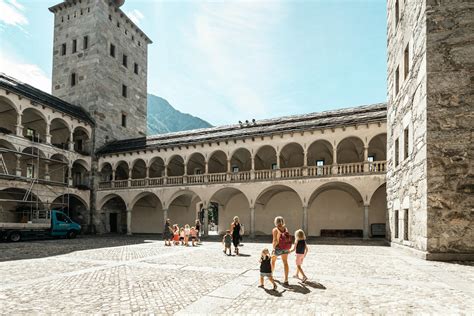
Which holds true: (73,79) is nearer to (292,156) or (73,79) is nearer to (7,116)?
(7,116)

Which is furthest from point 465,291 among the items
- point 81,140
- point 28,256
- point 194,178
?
point 81,140

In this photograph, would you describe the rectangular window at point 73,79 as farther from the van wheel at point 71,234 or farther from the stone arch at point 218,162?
the van wheel at point 71,234

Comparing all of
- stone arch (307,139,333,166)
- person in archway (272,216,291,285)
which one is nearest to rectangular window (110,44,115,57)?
stone arch (307,139,333,166)

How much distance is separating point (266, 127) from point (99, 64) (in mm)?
18263

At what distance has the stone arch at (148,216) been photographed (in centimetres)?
3100

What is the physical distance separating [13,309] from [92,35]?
3127 cm

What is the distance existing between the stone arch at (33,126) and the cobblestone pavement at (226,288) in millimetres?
18768

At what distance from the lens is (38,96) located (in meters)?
24.7

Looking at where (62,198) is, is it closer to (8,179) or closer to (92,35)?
(8,179)

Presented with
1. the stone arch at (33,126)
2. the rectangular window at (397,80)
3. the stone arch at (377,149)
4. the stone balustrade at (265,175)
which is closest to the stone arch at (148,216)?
the stone balustrade at (265,175)

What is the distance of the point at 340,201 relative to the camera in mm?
24094

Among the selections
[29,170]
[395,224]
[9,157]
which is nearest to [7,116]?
[9,157]

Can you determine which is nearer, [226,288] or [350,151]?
[226,288]

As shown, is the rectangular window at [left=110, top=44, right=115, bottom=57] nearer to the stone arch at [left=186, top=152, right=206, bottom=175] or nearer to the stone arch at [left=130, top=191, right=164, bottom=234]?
the stone arch at [left=186, top=152, right=206, bottom=175]
